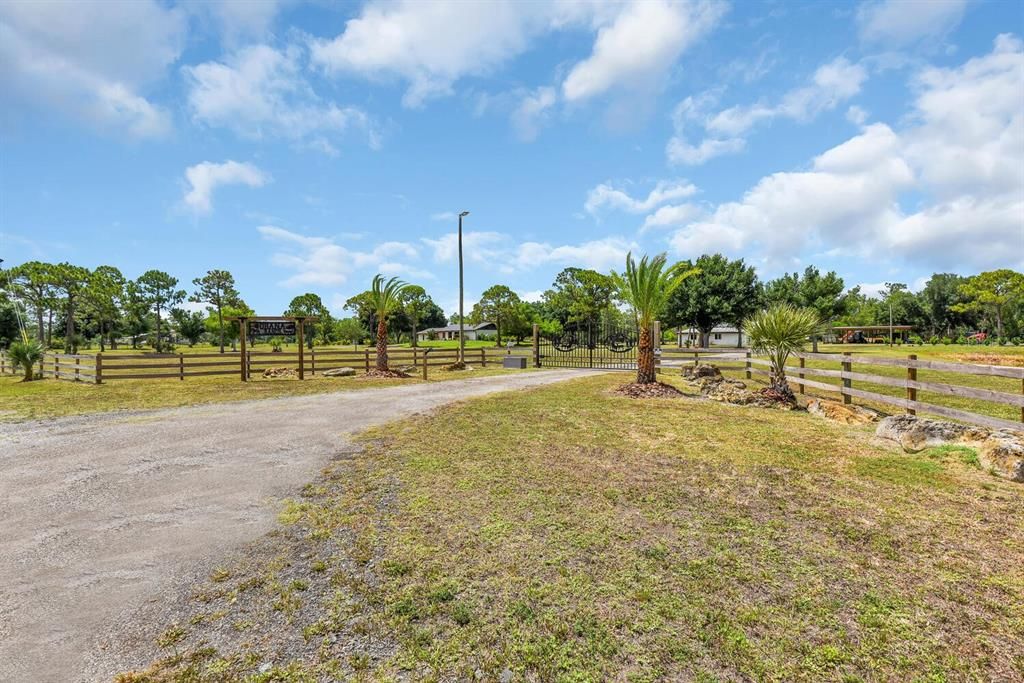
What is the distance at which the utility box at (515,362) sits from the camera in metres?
22.6

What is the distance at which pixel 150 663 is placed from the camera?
2.40m

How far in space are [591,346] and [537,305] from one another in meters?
58.9

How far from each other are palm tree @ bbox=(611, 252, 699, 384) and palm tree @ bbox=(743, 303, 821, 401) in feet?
8.32

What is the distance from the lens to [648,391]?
12.3m

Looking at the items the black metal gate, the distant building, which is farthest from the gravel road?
the distant building

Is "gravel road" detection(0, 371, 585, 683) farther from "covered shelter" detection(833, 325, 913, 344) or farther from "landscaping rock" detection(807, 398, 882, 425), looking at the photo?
"covered shelter" detection(833, 325, 913, 344)

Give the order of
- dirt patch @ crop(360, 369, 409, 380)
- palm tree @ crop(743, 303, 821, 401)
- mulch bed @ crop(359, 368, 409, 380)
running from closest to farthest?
1. palm tree @ crop(743, 303, 821, 401)
2. mulch bed @ crop(359, 368, 409, 380)
3. dirt patch @ crop(360, 369, 409, 380)

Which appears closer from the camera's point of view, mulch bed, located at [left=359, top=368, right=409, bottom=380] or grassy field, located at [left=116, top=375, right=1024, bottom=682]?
grassy field, located at [left=116, top=375, right=1024, bottom=682]

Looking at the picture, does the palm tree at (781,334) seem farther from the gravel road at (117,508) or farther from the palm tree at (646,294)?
the gravel road at (117,508)

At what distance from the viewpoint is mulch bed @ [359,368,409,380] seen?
1857cm

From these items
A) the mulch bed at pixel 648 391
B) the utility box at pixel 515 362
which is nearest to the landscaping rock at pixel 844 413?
the mulch bed at pixel 648 391

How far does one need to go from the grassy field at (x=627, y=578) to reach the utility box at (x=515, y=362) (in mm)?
16745

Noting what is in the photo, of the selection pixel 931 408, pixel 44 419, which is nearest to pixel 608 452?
pixel 931 408

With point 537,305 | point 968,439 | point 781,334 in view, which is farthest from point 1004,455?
point 537,305
